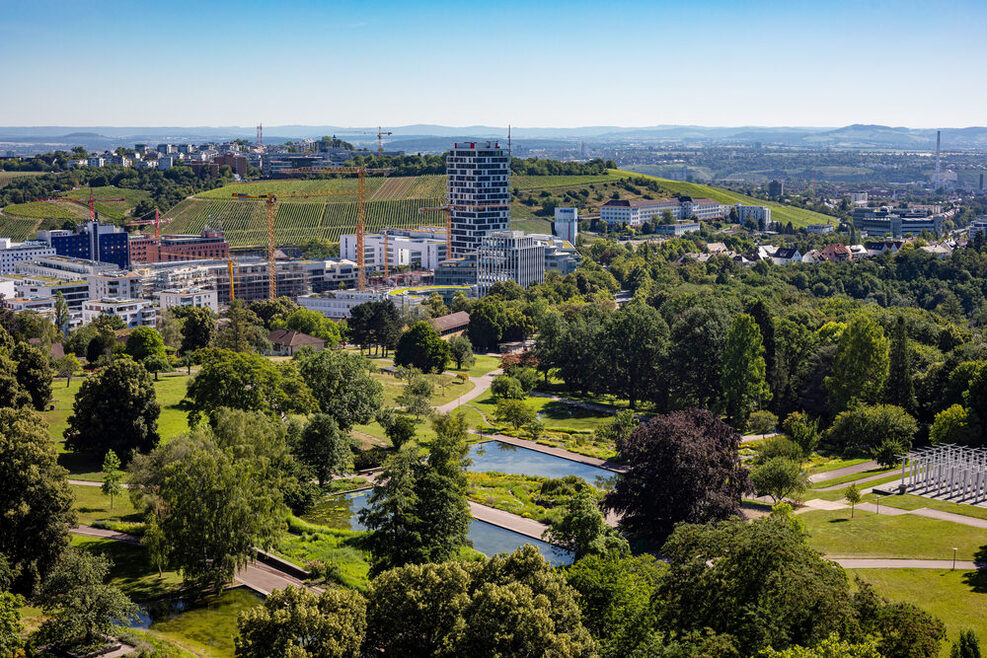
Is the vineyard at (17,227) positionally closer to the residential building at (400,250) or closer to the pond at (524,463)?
the residential building at (400,250)

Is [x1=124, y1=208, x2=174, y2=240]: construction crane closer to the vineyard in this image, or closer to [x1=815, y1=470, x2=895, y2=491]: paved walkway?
the vineyard

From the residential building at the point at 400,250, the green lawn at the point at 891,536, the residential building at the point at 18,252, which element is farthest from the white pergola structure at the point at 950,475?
the residential building at the point at 18,252

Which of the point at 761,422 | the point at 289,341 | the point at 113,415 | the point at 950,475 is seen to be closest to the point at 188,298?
the point at 289,341

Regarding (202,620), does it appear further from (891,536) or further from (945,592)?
(891,536)

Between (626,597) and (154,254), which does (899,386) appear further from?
(154,254)

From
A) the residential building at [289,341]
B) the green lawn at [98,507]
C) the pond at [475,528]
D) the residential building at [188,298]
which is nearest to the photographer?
the pond at [475,528]

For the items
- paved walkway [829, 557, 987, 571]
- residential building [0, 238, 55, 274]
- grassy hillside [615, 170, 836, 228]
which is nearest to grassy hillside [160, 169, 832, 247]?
grassy hillside [615, 170, 836, 228]
